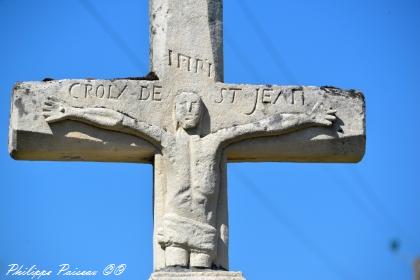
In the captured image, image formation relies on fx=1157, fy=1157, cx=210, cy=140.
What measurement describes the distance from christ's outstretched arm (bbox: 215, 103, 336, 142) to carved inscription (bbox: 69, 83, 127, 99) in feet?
2.95

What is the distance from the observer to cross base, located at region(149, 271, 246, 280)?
28.3ft

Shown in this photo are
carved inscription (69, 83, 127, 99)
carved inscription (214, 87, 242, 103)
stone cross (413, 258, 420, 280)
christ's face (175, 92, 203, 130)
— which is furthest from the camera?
carved inscription (214, 87, 242, 103)

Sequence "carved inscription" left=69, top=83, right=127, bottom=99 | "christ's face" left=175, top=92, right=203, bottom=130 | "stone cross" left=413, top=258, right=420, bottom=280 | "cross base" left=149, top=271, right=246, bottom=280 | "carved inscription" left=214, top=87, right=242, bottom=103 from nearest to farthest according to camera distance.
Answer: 1. "stone cross" left=413, top=258, right=420, bottom=280
2. "cross base" left=149, top=271, right=246, bottom=280
3. "christ's face" left=175, top=92, right=203, bottom=130
4. "carved inscription" left=69, top=83, right=127, bottom=99
5. "carved inscription" left=214, top=87, right=242, bottom=103

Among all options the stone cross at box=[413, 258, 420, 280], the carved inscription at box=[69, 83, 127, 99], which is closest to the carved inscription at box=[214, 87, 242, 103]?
the carved inscription at box=[69, 83, 127, 99]

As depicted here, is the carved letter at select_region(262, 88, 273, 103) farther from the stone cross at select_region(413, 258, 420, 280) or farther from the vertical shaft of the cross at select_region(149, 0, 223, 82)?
the stone cross at select_region(413, 258, 420, 280)

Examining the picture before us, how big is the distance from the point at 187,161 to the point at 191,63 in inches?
35.9

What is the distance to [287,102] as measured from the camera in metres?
9.73

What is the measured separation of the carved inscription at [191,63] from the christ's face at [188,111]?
309mm

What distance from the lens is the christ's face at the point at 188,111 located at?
9281mm

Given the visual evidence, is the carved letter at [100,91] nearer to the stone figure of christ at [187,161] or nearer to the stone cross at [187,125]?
the stone cross at [187,125]

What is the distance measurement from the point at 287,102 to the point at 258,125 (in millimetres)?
362

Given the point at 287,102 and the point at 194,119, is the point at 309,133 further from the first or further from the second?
the point at 194,119

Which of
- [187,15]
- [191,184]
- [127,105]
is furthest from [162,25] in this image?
[191,184]

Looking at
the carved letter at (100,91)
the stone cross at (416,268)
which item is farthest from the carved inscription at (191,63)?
the stone cross at (416,268)
